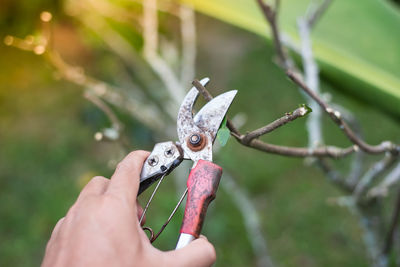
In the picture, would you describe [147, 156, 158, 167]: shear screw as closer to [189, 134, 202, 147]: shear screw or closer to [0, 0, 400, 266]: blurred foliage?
[189, 134, 202, 147]: shear screw

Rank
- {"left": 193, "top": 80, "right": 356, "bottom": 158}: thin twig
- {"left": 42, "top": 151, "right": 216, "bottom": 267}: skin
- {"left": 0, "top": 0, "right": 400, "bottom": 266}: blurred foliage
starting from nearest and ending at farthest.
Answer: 1. {"left": 42, "top": 151, "right": 216, "bottom": 267}: skin
2. {"left": 193, "top": 80, "right": 356, "bottom": 158}: thin twig
3. {"left": 0, "top": 0, "right": 400, "bottom": 266}: blurred foliage

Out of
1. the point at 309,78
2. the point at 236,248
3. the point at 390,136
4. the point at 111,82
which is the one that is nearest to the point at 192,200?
the point at 309,78

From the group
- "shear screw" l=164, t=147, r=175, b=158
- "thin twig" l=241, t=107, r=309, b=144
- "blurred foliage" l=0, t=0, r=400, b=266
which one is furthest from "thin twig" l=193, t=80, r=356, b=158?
"blurred foliage" l=0, t=0, r=400, b=266

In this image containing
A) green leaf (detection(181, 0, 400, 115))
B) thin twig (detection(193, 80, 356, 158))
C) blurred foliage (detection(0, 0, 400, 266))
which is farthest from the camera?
blurred foliage (detection(0, 0, 400, 266))

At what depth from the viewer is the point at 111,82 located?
2.82m

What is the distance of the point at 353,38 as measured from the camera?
1.11 meters

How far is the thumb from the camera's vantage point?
65 cm

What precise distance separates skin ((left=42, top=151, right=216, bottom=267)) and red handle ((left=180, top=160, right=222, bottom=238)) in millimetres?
51

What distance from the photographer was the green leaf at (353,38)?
3.31ft

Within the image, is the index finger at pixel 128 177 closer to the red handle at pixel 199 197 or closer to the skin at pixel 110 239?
the skin at pixel 110 239

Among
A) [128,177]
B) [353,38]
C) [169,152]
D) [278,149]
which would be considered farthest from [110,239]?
[353,38]

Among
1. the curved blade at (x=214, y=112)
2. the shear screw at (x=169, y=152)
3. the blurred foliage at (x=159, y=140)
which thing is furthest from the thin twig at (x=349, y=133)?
the blurred foliage at (x=159, y=140)

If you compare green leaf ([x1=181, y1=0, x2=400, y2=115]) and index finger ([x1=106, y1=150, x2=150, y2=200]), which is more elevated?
green leaf ([x1=181, y1=0, x2=400, y2=115])

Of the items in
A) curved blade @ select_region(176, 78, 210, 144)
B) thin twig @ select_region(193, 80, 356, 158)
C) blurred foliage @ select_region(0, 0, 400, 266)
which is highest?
blurred foliage @ select_region(0, 0, 400, 266)
